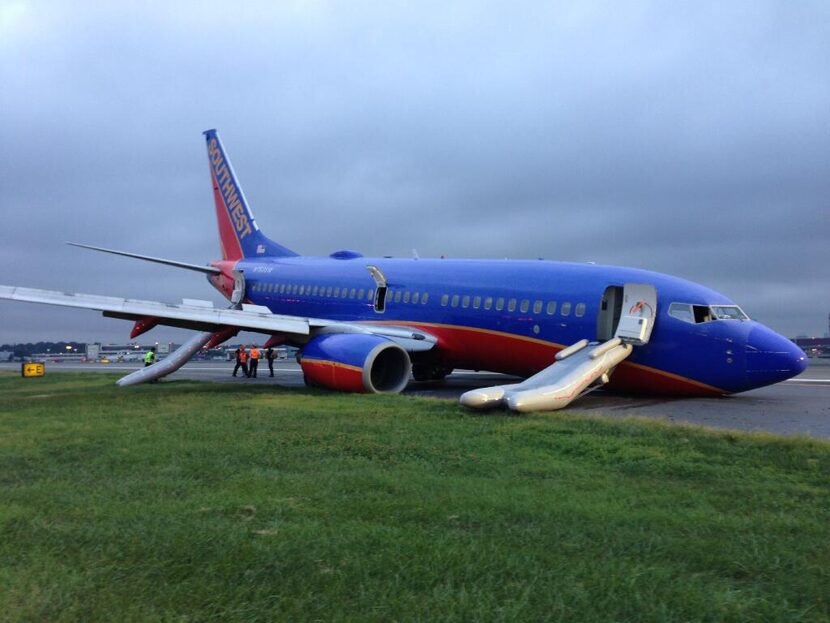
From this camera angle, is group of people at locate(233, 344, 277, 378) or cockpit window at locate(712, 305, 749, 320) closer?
cockpit window at locate(712, 305, 749, 320)

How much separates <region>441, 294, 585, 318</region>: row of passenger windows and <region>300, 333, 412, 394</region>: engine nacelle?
6.44 feet

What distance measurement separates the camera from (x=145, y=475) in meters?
6.46

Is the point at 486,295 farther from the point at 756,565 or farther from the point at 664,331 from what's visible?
the point at 756,565

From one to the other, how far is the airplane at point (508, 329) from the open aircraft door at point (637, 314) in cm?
2

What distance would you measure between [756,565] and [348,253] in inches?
811

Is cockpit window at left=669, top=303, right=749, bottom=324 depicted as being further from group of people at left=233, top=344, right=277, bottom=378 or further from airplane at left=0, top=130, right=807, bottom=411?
group of people at left=233, top=344, right=277, bottom=378

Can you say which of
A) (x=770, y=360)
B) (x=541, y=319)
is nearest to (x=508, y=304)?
(x=541, y=319)

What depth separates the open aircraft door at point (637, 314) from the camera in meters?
13.5

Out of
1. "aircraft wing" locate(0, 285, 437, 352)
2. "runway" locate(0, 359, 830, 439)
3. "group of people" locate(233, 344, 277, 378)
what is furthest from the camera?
"group of people" locate(233, 344, 277, 378)

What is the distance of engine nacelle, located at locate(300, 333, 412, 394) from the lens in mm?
15016

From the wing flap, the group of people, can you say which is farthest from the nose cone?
the group of people

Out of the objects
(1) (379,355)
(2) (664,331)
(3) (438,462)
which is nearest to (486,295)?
(1) (379,355)

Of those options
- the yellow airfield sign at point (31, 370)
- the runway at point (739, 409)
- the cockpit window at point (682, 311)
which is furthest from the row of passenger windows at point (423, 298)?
the yellow airfield sign at point (31, 370)

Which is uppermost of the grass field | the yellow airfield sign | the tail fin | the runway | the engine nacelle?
the tail fin
